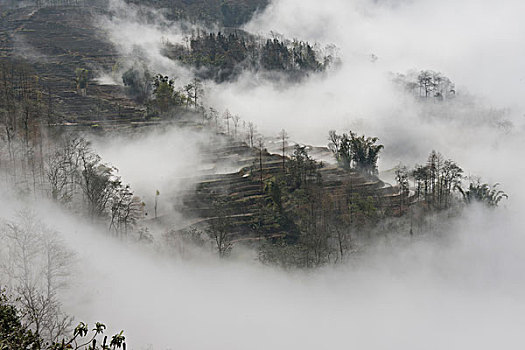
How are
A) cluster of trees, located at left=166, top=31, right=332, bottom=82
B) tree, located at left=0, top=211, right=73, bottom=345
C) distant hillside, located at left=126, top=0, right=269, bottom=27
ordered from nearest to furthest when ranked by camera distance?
tree, located at left=0, top=211, right=73, bottom=345
cluster of trees, located at left=166, top=31, right=332, bottom=82
distant hillside, located at left=126, top=0, right=269, bottom=27

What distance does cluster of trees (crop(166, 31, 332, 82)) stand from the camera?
9000 cm

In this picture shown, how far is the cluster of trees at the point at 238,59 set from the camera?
90.0 meters

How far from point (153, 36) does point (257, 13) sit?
51.9 m

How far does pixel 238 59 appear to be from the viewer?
93938 millimetres

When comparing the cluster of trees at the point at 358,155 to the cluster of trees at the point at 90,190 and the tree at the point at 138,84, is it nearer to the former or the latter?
the cluster of trees at the point at 90,190

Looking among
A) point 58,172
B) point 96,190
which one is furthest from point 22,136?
point 96,190

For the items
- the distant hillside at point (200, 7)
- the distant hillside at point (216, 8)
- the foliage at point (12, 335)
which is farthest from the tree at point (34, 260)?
the distant hillside at point (216, 8)

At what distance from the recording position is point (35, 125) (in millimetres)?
47812

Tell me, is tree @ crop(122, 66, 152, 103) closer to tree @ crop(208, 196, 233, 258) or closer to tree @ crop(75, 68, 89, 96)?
tree @ crop(75, 68, 89, 96)

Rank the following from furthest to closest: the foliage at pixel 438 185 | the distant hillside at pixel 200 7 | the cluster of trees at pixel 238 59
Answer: the distant hillside at pixel 200 7 < the cluster of trees at pixel 238 59 < the foliage at pixel 438 185

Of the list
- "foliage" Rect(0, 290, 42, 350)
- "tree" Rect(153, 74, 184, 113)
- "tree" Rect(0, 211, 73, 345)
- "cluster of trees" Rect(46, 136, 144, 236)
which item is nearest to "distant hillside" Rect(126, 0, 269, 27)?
"tree" Rect(153, 74, 184, 113)

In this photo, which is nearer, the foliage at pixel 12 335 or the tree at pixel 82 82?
the foliage at pixel 12 335

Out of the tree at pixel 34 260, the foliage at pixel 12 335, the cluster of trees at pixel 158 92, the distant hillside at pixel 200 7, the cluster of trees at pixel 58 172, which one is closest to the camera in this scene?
the foliage at pixel 12 335

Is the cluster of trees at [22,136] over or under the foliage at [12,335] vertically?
over
